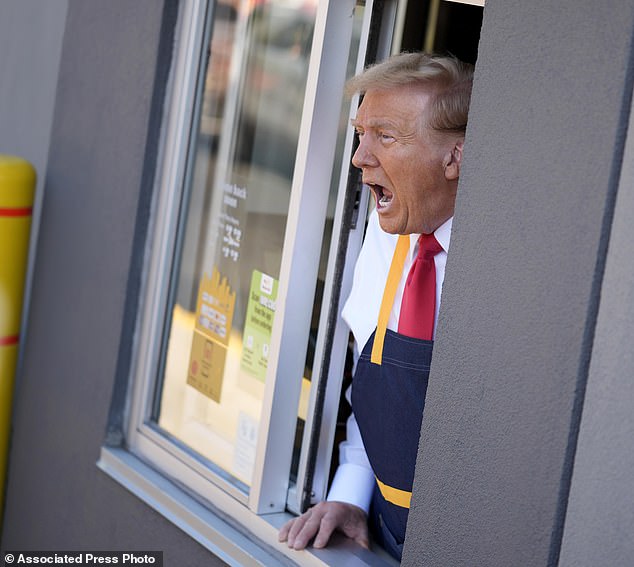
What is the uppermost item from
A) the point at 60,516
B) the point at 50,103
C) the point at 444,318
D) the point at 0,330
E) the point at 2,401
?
the point at 50,103

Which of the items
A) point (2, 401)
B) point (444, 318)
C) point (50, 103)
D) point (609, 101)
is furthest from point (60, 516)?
point (609, 101)

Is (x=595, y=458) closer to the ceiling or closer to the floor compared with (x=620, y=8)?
closer to the floor

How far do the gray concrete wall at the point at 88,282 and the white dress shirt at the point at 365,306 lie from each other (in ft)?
1.76

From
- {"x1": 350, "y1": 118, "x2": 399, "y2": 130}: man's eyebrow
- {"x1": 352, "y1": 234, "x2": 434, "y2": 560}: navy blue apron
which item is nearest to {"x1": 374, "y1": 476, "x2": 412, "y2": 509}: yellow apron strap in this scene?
{"x1": 352, "y1": 234, "x2": 434, "y2": 560}: navy blue apron

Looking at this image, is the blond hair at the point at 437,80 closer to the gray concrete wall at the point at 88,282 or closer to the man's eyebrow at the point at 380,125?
the man's eyebrow at the point at 380,125

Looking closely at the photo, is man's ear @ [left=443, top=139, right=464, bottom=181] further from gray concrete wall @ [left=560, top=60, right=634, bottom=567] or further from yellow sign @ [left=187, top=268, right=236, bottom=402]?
yellow sign @ [left=187, top=268, right=236, bottom=402]

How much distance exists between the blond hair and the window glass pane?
49 centimetres

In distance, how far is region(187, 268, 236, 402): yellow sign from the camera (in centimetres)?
310

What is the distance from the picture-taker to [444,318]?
209 centimetres

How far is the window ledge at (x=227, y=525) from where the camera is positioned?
256 cm

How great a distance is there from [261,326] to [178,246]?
49cm

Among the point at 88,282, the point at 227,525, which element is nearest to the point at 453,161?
the point at 227,525

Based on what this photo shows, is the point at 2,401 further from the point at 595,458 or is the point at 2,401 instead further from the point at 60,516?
the point at 595,458

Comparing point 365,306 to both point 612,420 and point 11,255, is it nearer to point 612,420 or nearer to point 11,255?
point 612,420
